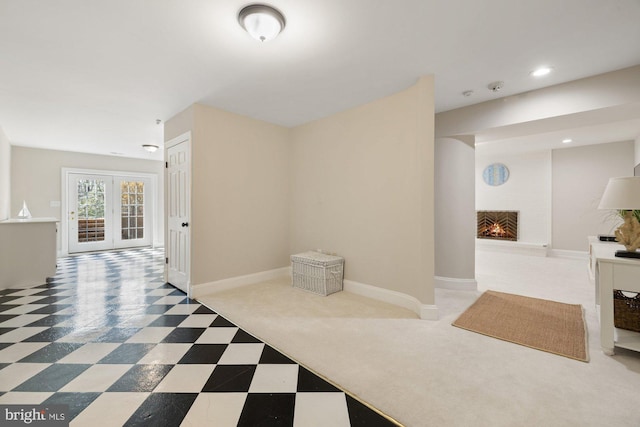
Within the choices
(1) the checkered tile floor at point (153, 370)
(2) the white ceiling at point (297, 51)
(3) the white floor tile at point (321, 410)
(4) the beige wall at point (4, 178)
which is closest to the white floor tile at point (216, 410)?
(1) the checkered tile floor at point (153, 370)

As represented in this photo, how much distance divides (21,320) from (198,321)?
68.8 inches

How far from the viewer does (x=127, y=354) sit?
2.09m

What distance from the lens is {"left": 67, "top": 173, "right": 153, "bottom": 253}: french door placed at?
6.46m

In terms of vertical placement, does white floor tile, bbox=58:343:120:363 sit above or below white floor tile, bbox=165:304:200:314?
below

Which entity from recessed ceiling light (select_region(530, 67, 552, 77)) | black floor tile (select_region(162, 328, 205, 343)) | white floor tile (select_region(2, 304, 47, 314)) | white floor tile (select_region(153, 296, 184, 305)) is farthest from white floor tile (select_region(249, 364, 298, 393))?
recessed ceiling light (select_region(530, 67, 552, 77))

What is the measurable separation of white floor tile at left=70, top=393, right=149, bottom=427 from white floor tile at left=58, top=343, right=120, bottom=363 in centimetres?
57

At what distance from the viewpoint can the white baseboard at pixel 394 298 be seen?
2771 millimetres

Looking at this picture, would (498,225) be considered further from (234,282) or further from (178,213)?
(178,213)

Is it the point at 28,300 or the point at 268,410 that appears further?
the point at 28,300

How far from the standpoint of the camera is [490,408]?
153 cm

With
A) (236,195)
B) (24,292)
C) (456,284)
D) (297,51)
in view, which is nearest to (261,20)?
(297,51)

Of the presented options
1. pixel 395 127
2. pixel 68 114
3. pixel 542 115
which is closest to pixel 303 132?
pixel 395 127

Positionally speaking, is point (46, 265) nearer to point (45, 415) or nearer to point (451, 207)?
point (45, 415)

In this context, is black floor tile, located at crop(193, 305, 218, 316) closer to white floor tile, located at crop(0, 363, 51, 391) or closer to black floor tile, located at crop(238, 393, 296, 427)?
white floor tile, located at crop(0, 363, 51, 391)
